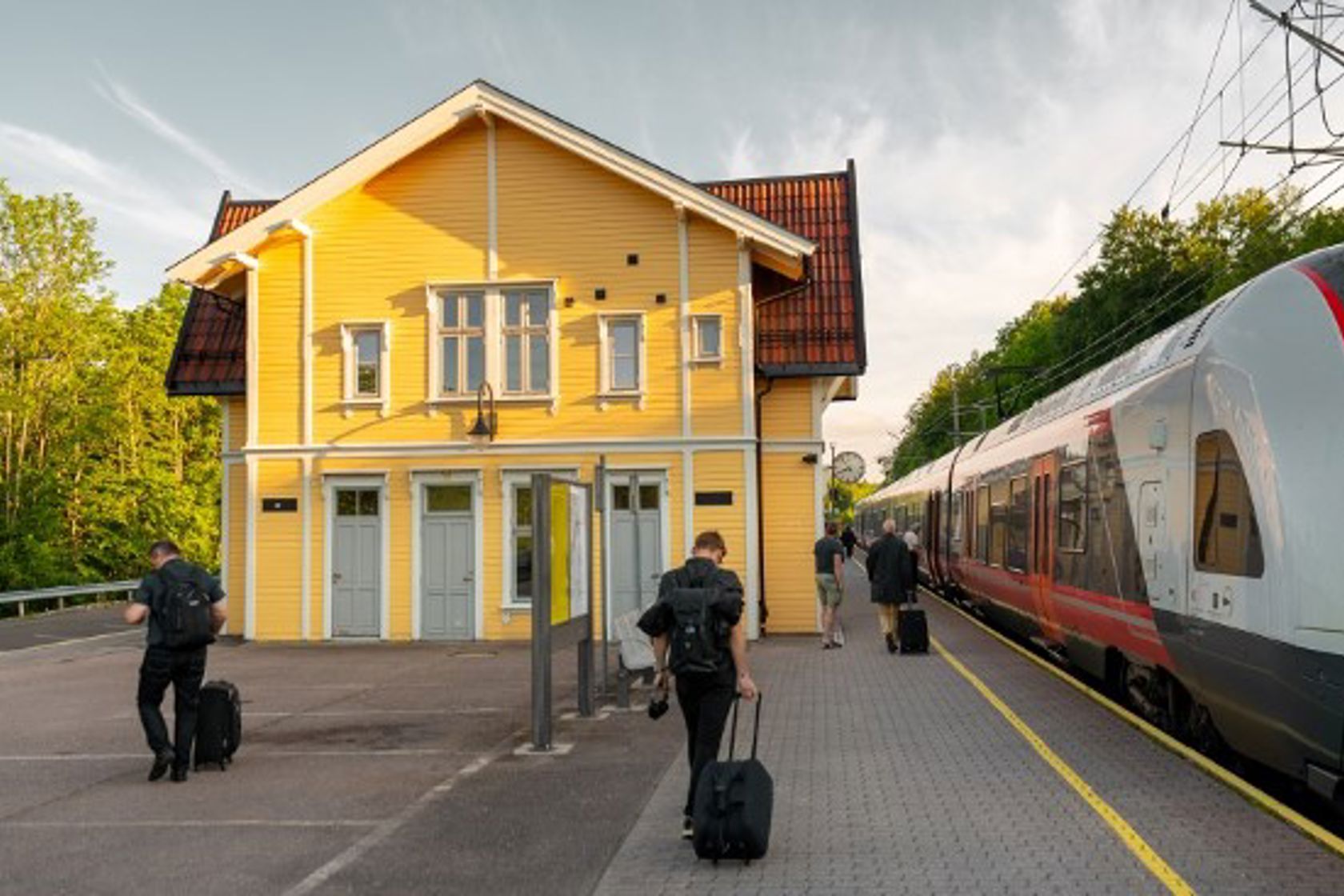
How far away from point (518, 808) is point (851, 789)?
219 cm

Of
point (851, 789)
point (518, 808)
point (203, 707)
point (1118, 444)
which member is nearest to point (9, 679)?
Result: point (203, 707)

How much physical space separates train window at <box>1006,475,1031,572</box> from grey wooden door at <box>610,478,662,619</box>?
564 centimetres

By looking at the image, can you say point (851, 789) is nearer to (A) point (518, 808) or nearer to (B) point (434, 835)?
(A) point (518, 808)

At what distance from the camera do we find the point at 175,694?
9.36 metres

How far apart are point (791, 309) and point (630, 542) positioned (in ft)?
16.0

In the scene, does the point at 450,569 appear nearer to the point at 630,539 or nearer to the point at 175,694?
the point at 630,539

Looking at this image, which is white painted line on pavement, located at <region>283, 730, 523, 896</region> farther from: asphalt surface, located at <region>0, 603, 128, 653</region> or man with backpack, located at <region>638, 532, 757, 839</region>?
asphalt surface, located at <region>0, 603, 128, 653</region>

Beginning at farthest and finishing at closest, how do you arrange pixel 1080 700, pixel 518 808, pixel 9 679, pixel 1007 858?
pixel 9 679
pixel 1080 700
pixel 518 808
pixel 1007 858

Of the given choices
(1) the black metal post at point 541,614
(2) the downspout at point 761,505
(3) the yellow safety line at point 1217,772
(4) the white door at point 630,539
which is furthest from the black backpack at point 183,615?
(2) the downspout at point 761,505

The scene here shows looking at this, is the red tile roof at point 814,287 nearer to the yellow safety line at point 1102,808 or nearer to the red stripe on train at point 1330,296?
the yellow safety line at point 1102,808

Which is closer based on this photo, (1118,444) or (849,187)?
(1118,444)

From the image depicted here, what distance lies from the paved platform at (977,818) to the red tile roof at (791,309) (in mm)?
9530

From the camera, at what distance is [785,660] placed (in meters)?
17.1

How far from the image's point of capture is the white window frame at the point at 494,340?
21031mm
